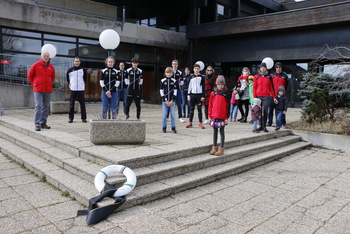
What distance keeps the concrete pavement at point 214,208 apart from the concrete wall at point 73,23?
38.0 feet

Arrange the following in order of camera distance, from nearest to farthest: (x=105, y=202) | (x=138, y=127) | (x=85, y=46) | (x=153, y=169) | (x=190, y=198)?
1. (x=105, y=202)
2. (x=190, y=198)
3. (x=153, y=169)
4. (x=138, y=127)
5. (x=85, y=46)

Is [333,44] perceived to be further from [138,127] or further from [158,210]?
[158,210]

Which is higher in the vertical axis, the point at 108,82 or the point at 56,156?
the point at 108,82

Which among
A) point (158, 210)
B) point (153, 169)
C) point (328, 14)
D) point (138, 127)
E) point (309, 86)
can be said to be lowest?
point (158, 210)

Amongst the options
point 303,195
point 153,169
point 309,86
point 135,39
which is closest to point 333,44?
point 309,86

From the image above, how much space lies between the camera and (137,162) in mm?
4707

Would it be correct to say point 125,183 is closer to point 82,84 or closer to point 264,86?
point 264,86

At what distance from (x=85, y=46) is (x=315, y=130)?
14.6m

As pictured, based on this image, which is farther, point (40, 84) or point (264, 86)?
point (264, 86)

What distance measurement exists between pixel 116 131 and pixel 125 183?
1.71 m

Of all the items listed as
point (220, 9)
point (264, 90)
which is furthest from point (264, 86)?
point (220, 9)

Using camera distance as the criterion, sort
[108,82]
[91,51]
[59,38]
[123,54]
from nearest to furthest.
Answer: [108,82] → [59,38] → [91,51] → [123,54]

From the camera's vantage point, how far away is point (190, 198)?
4.36 meters

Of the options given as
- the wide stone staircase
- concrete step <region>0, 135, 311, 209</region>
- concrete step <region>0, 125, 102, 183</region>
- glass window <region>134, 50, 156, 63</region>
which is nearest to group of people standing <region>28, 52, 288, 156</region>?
concrete step <region>0, 125, 102, 183</region>
